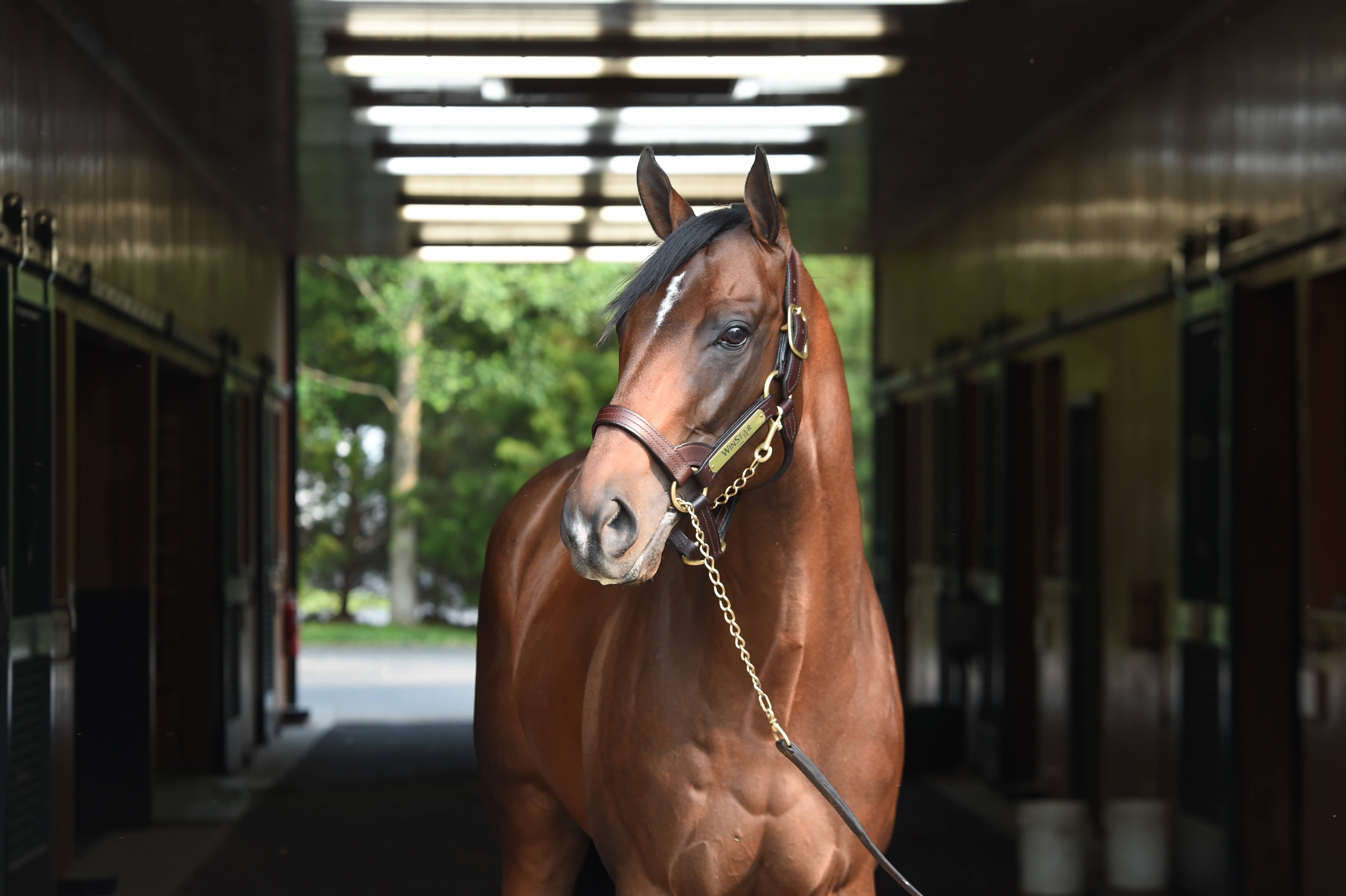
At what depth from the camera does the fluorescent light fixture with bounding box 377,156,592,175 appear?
570cm

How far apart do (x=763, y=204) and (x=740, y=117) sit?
334cm

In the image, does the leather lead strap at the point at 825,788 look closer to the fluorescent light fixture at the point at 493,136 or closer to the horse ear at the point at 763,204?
the horse ear at the point at 763,204

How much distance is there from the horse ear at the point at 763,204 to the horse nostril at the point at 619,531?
0.48 metres

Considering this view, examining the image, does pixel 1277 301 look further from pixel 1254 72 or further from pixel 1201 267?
pixel 1254 72

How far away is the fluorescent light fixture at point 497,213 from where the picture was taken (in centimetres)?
651

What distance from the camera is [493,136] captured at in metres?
5.38

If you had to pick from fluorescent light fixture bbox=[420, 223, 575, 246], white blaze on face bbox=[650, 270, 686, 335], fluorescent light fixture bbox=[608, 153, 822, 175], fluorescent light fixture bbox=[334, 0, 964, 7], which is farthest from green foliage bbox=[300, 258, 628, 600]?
white blaze on face bbox=[650, 270, 686, 335]

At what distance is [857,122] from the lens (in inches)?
203

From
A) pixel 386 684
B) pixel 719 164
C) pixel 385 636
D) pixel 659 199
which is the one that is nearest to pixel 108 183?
pixel 719 164

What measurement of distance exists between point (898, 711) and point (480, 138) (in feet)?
12.6

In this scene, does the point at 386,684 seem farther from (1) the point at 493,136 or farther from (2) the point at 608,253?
(1) the point at 493,136

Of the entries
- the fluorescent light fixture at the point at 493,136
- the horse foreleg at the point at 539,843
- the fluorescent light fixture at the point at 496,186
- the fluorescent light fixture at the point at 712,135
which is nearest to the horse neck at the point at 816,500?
the horse foreleg at the point at 539,843

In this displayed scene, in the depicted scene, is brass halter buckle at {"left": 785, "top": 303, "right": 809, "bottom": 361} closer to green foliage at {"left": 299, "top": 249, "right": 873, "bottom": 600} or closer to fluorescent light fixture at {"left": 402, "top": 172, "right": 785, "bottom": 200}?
fluorescent light fixture at {"left": 402, "top": 172, "right": 785, "bottom": 200}

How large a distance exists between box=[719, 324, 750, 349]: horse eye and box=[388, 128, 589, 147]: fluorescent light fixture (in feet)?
12.2
